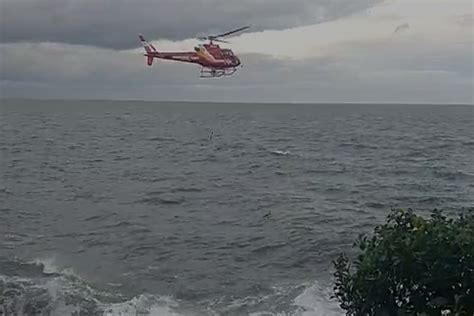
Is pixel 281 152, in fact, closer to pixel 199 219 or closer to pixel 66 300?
pixel 199 219

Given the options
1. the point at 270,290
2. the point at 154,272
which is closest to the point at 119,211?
the point at 154,272

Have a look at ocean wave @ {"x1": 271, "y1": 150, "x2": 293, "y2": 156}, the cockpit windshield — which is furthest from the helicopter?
ocean wave @ {"x1": 271, "y1": 150, "x2": 293, "y2": 156}

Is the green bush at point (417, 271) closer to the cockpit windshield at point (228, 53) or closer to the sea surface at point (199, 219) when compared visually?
the cockpit windshield at point (228, 53)

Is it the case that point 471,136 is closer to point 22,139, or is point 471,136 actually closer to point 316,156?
point 316,156

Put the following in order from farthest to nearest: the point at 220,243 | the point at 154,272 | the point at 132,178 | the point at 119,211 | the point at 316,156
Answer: the point at 316,156 < the point at 132,178 < the point at 119,211 < the point at 220,243 < the point at 154,272

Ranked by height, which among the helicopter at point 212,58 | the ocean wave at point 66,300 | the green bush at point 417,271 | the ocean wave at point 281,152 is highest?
the helicopter at point 212,58

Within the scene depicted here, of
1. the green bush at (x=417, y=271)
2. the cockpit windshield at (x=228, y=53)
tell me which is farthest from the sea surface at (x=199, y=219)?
the cockpit windshield at (x=228, y=53)
